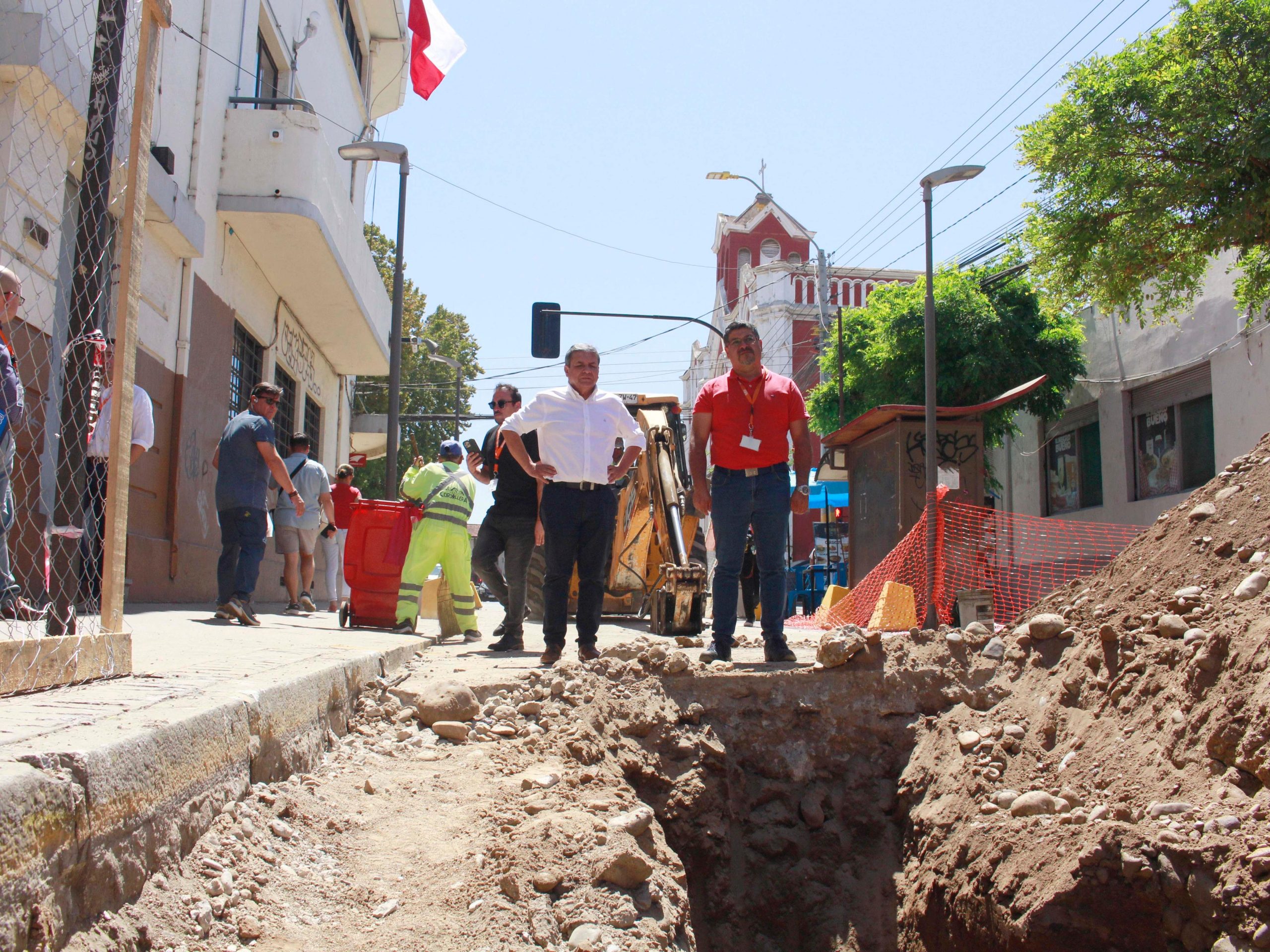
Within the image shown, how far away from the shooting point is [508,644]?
20.9ft

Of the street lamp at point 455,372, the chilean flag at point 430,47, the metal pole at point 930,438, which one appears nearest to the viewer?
the metal pole at point 930,438

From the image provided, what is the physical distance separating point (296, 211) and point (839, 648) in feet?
29.7

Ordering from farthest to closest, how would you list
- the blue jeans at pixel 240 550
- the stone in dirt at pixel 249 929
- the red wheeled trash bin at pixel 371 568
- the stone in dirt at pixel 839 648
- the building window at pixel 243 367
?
the building window at pixel 243 367, the red wheeled trash bin at pixel 371 568, the blue jeans at pixel 240 550, the stone in dirt at pixel 839 648, the stone in dirt at pixel 249 929

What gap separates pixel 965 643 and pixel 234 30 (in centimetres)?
1070

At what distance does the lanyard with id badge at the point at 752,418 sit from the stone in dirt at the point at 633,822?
2.28 m

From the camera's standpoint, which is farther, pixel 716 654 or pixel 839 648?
pixel 716 654

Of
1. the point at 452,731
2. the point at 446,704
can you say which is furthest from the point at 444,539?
the point at 452,731

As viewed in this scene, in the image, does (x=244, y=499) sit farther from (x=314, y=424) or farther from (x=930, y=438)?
(x=314, y=424)

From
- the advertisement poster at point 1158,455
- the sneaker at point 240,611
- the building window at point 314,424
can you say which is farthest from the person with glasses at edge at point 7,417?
the advertisement poster at point 1158,455

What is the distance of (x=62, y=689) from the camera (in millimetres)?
2982

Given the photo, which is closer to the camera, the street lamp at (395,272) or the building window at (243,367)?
the building window at (243,367)

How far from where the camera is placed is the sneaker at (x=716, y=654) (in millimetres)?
5141

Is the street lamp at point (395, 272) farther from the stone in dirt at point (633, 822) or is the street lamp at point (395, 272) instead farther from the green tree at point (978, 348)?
the stone in dirt at point (633, 822)

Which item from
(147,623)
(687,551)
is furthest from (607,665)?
(687,551)
